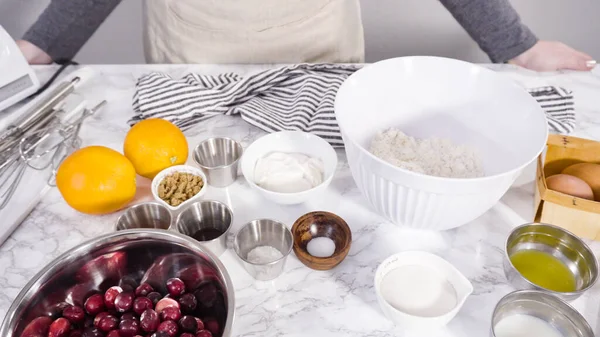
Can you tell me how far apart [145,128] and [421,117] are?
1.51ft

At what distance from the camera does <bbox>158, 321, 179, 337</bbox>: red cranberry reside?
0.56 m

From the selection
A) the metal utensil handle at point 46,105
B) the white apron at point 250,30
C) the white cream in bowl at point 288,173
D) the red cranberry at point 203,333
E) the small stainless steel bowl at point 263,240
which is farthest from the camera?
the white apron at point 250,30

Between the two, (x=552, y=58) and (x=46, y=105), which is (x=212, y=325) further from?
(x=552, y=58)

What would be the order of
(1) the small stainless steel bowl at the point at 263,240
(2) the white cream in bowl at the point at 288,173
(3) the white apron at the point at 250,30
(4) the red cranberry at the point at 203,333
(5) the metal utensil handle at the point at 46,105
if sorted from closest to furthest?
(4) the red cranberry at the point at 203,333 → (1) the small stainless steel bowl at the point at 263,240 → (2) the white cream in bowl at the point at 288,173 → (5) the metal utensil handle at the point at 46,105 → (3) the white apron at the point at 250,30

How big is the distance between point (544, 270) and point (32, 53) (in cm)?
110

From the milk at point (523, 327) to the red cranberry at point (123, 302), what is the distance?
1.46ft

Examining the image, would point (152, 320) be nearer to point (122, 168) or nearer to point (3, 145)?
point (122, 168)

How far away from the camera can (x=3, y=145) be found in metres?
0.82

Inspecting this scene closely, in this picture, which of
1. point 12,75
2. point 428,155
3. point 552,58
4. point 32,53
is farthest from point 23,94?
point 552,58

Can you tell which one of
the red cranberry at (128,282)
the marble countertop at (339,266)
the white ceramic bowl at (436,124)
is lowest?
the marble countertop at (339,266)

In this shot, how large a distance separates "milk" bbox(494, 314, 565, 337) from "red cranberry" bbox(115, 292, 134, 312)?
44cm

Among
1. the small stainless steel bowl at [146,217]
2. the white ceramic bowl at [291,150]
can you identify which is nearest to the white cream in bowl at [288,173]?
the white ceramic bowl at [291,150]

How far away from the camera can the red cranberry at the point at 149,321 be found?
569mm

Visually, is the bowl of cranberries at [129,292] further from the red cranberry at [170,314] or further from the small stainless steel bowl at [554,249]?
the small stainless steel bowl at [554,249]
